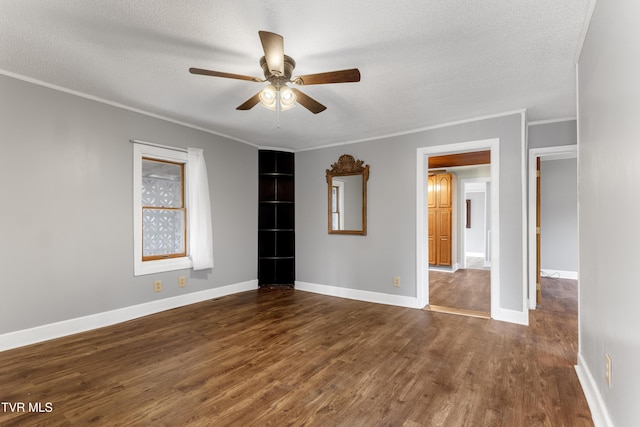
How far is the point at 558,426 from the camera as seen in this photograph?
5.69 ft

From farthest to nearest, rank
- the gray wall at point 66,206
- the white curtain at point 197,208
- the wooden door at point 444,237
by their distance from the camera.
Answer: the wooden door at point 444,237
the white curtain at point 197,208
the gray wall at point 66,206

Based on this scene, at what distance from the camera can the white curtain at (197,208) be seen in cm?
405

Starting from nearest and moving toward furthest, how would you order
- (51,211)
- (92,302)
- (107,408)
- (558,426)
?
(558,426) < (107,408) < (51,211) < (92,302)

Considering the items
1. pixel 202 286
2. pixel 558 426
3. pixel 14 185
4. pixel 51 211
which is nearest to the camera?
pixel 558 426

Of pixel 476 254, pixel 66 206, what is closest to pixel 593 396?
pixel 66 206

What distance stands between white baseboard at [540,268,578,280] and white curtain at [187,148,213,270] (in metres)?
6.51

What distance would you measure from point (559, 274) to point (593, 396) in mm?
5160

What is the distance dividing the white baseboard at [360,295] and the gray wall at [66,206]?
201cm

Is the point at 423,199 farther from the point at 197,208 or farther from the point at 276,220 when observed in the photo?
the point at 197,208

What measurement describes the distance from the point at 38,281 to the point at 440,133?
4.68 metres

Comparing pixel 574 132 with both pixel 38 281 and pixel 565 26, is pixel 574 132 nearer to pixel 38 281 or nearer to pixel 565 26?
pixel 565 26

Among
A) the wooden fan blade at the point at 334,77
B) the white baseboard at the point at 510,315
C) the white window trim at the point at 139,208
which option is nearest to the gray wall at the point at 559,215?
the white baseboard at the point at 510,315

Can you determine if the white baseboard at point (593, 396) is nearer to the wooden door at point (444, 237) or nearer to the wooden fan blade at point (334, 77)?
the wooden fan blade at point (334, 77)

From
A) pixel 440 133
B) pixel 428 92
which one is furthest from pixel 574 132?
pixel 428 92
